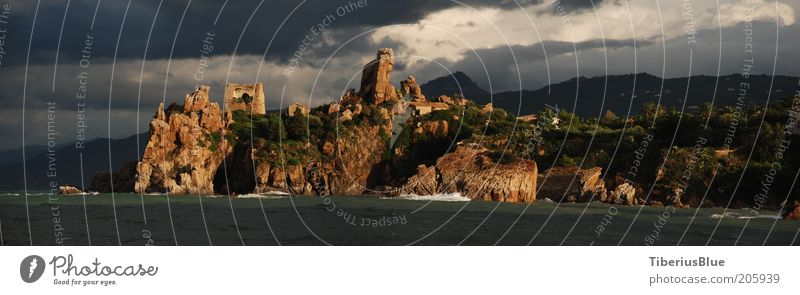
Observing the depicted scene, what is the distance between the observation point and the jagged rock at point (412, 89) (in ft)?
344

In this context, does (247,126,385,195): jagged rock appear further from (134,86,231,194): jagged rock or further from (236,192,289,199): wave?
(134,86,231,194): jagged rock

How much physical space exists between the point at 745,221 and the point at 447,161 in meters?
32.0

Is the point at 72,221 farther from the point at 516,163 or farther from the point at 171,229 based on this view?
the point at 516,163

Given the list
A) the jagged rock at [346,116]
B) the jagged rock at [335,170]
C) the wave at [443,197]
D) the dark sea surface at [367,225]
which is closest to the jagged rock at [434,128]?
the jagged rock at [335,170]

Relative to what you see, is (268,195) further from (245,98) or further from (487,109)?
(487,109)

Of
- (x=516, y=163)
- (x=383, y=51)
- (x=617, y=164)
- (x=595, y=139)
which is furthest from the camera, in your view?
(x=383, y=51)

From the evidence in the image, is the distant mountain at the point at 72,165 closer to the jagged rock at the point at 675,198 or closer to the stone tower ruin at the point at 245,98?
the stone tower ruin at the point at 245,98

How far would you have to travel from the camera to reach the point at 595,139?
8750 cm

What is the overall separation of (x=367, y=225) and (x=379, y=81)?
5556 centimetres

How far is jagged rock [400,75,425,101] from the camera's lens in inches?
4131

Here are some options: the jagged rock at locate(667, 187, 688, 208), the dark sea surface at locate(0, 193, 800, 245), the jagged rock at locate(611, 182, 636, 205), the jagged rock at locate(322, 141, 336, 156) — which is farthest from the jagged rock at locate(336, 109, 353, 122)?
the jagged rock at locate(667, 187, 688, 208)

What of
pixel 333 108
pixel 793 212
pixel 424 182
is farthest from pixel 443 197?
pixel 793 212

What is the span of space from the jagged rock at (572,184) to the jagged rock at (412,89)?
89.9 ft

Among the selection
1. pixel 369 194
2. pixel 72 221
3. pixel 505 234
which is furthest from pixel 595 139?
pixel 72 221
